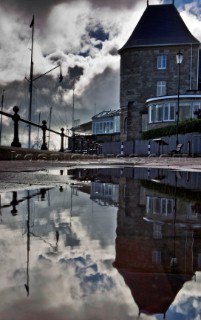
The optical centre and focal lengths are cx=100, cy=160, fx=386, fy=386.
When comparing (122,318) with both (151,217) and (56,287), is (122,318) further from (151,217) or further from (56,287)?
(151,217)

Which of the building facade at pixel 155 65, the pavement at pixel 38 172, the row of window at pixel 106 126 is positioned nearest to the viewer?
the pavement at pixel 38 172

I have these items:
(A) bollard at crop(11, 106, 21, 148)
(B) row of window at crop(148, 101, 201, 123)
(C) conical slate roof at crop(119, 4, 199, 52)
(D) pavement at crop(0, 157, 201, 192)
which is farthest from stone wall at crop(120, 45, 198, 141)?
(D) pavement at crop(0, 157, 201, 192)

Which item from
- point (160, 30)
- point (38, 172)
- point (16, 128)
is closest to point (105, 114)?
point (160, 30)

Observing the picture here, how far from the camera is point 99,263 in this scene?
1372 mm

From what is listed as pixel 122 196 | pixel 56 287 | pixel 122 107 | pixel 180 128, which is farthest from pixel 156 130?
pixel 56 287

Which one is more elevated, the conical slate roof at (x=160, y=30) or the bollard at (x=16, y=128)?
the conical slate roof at (x=160, y=30)

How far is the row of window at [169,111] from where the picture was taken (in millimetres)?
36500

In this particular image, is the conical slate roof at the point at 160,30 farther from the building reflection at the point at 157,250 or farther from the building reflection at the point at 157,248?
the building reflection at the point at 157,250

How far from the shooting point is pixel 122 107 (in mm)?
49281

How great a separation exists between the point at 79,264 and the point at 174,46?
47.6 m

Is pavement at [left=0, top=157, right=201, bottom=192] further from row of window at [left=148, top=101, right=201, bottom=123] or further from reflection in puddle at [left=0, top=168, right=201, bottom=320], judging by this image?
row of window at [left=148, top=101, right=201, bottom=123]

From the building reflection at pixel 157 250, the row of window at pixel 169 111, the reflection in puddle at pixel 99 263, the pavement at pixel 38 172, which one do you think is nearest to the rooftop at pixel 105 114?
the row of window at pixel 169 111

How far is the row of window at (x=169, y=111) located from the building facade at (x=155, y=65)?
→ 452 centimetres

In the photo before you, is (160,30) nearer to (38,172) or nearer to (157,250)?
→ (38,172)
